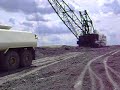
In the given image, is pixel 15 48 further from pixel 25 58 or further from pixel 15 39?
pixel 25 58

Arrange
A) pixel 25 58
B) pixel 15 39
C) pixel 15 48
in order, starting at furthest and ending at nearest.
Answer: pixel 25 58
pixel 15 48
pixel 15 39

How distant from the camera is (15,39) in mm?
25875

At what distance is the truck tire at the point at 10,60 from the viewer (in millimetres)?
25109

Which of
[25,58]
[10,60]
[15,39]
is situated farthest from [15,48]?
[25,58]

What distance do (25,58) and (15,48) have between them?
1.78 metres

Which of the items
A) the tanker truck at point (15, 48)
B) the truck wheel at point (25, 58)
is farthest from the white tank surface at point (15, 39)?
the truck wheel at point (25, 58)

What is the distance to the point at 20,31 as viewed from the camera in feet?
89.1

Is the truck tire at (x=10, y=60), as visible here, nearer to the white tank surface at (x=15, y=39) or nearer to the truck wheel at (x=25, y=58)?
the white tank surface at (x=15, y=39)

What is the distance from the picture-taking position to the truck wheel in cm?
2754

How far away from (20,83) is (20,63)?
963 centimetres

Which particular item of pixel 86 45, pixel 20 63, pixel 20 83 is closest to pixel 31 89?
pixel 20 83

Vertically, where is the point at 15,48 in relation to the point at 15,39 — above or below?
below

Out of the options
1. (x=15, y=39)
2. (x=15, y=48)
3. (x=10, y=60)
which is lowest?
(x=10, y=60)

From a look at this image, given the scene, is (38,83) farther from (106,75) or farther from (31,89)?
(106,75)
